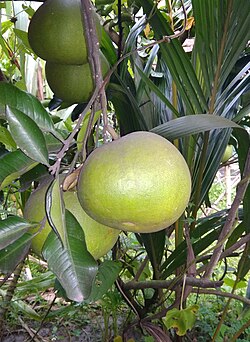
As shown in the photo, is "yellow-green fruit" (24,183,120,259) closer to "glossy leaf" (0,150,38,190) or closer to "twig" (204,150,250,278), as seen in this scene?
"glossy leaf" (0,150,38,190)

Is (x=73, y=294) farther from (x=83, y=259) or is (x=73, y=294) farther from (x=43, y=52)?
(x=43, y=52)

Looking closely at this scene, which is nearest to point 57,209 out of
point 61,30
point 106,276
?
point 61,30

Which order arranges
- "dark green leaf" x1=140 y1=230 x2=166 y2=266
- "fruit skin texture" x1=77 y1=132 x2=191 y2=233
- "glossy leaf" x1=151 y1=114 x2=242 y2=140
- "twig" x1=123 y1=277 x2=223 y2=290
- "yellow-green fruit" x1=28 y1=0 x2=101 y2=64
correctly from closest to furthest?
"fruit skin texture" x1=77 y1=132 x2=191 y2=233, "glossy leaf" x1=151 y1=114 x2=242 y2=140, "yellow-green fruit" x1=28 y1=0 x2=101 y2=64, "twig" x1=123 y1=277 x2=223 y2=290, "dark green leaf" x1=140 y1=230 x2=166 y2=266

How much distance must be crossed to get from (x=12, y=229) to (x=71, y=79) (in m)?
0.44

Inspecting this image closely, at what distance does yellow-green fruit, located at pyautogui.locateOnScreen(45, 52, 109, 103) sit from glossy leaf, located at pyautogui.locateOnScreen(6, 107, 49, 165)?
378 millimetres

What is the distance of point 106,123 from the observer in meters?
0.53

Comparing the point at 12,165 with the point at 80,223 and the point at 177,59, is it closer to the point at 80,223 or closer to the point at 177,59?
the point at 80,223

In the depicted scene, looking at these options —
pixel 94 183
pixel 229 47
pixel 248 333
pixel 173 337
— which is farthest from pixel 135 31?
pixel 248 333

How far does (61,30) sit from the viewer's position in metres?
0.80

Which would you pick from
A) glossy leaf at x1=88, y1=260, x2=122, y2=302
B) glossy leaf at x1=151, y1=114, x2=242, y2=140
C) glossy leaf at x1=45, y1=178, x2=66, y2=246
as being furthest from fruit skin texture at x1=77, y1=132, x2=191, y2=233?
glossy leaf at x1=88, y1=260, x2=122, y2=302

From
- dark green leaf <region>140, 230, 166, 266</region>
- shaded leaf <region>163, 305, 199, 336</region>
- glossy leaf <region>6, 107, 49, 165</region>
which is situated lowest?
shaded leaf <region>163, 305, 199, 336</region>

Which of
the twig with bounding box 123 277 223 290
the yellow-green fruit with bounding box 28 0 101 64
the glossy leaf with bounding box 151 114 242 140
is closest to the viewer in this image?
the glossy leaf with bounding box 151 114 242 140

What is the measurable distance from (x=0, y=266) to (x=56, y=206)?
12cm

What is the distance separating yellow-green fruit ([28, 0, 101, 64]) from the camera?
2.61 ft
